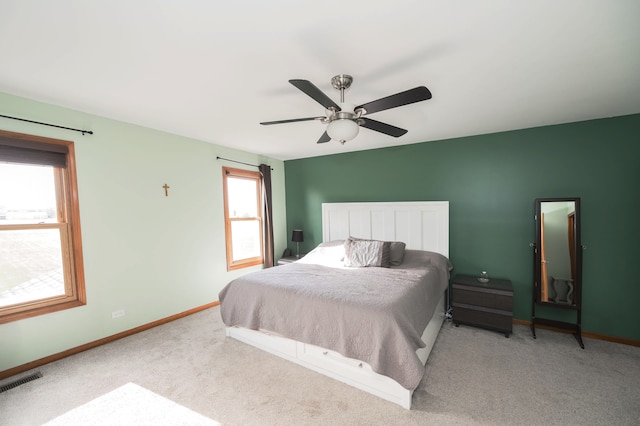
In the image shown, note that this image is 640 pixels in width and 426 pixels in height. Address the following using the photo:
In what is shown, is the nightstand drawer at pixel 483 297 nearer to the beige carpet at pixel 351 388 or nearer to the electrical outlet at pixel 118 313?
the beige carpet at pixel 351 388

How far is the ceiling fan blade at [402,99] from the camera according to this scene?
5.14 feet

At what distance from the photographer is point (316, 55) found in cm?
167

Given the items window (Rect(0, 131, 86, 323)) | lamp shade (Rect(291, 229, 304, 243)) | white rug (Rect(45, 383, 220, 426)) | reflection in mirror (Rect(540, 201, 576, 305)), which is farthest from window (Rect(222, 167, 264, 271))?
reflection in mirror (Rect(540, 201, 576, 305))

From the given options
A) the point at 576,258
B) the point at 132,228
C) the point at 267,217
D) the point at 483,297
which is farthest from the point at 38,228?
the point at 576,258

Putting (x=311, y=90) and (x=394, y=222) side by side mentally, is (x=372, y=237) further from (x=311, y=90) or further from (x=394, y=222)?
(x=311, y=90)

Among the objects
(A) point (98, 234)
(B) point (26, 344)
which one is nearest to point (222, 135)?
(A) point (98, 234)

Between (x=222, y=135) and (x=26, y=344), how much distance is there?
2.86 metres

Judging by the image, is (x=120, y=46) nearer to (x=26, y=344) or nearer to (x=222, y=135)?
(x=222, y=135)

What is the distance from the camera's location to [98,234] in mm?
2771

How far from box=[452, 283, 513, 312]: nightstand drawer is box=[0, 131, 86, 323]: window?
13.9 feet

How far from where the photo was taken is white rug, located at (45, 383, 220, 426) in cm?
178

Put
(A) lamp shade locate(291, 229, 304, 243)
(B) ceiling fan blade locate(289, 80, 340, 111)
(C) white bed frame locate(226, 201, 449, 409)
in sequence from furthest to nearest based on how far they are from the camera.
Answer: (A) lamp shade locate(291, 229, 304, 243), (C) white bed frame locate(226, 201, 449, 409), (B) ceiling fan blade locate(289, 80, 340, 111)

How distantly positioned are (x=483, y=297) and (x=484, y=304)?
82 millimetres

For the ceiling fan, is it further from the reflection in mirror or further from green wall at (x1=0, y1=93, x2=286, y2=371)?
the reflection in mirror
